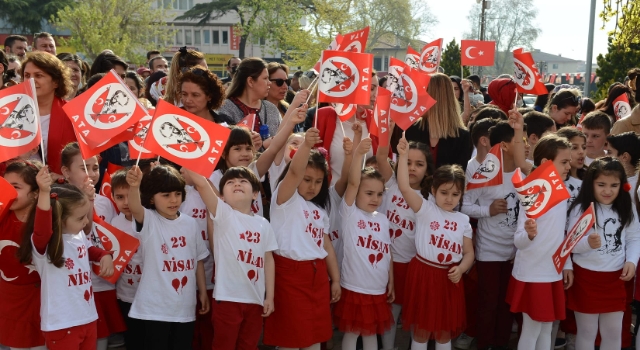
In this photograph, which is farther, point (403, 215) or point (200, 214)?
point (403, 215)

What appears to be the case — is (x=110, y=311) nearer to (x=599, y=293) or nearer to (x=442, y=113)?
(x=442, y=113)

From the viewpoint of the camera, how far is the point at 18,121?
379cm

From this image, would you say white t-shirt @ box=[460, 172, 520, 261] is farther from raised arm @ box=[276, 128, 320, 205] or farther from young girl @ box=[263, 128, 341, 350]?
raised arm @ box=[276, 128, 320, 205]

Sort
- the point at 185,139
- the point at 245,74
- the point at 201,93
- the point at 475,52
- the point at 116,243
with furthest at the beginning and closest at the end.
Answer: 1. the point at 475,52
2. the point at 245,74
3. the point at 201,93
4. the point at 116,243
5. the point at 185,139

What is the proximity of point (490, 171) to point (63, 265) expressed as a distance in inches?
121

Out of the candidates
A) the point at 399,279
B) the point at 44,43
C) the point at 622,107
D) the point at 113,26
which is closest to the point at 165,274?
the point at 399,279

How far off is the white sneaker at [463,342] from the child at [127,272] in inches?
99.2

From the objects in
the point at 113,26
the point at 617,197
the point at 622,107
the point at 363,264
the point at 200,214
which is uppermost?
the point at 113,26

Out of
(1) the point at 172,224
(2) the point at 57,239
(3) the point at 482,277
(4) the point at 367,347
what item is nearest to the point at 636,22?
(3) the point at 482,277

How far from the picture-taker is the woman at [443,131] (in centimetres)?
531

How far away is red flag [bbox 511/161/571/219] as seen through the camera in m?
4.34

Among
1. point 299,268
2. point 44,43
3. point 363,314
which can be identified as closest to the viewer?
point 299,268

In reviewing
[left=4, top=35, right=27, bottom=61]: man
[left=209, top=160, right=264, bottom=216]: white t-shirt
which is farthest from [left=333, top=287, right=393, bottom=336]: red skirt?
[left=4, top=35, right=27, bottom=61]: man

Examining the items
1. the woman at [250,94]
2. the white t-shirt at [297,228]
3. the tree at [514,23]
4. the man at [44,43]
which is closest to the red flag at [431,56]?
the woman at [250,94]
